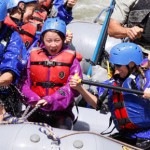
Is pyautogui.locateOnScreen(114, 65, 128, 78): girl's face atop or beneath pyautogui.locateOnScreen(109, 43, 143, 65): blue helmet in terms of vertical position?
beneath

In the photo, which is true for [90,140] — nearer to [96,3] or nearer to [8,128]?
[8,128]

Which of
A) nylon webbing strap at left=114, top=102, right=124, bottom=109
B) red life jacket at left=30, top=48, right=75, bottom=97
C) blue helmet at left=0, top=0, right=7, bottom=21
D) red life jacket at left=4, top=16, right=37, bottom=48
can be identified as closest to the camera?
nylon webbing strap at left=114, top=102, right=124, bottom=109

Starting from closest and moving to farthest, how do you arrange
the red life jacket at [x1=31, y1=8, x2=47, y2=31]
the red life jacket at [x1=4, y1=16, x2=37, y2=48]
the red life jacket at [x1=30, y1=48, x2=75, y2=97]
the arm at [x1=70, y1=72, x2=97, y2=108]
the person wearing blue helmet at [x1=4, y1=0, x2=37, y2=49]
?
the arm at [x1=70, y1=72, x2=97, y2=108], the red life jacket at [x1=30, y1=48, x2=75, y2=97], the person wearing blue helmet at [x1=4, y1=0, x2=37, y2=49], the red life jacket at [x1=4, y1=16, x2=37, y2=48], the red life jacket at [x1=31, y1=8, x2=47, y2=31]

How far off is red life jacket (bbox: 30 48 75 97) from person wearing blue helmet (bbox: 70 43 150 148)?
384 mm

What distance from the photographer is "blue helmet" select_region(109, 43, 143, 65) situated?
3180 mm

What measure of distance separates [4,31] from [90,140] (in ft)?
3.47

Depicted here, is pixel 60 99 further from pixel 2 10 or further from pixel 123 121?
pixel 2 10

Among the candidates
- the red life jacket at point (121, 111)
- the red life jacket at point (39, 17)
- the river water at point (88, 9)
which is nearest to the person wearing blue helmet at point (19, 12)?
the red life jacket at point (39, 17)

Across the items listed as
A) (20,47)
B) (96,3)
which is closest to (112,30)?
(20,47)

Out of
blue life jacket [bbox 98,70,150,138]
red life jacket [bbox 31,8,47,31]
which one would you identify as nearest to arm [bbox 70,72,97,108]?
blue life jacket [bbox 98,70,150,138]

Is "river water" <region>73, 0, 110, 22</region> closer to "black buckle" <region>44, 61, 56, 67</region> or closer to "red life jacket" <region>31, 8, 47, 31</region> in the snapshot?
"red life jacket" <region>31, 8, 47, 31</region>

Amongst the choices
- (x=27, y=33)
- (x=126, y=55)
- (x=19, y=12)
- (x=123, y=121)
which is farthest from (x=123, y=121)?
(x=27, y=33)

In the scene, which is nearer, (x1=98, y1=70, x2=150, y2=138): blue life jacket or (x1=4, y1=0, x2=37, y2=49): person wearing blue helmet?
(x1=98, y1=70, x2=150, y2=138): blue life jacket

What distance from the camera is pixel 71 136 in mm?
3139
